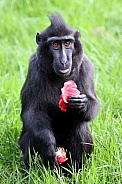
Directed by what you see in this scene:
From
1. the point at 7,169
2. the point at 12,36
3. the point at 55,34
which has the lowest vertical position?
the point at 7,169

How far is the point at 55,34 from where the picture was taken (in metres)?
5.92

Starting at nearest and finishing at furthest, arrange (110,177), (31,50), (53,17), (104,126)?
(110,177)
(53,17)
(104,126)
(31,50)

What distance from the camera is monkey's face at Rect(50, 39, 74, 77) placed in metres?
5.77

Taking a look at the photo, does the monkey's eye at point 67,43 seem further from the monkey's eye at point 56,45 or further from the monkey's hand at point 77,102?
the monkey's hand at point 77,102

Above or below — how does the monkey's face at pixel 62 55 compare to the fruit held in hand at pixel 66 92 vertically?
above

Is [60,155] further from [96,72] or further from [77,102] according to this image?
[96,72]

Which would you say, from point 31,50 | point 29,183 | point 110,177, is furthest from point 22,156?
point 31,50

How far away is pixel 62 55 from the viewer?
5.80 metres

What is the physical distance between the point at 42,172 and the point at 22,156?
64 centimetres

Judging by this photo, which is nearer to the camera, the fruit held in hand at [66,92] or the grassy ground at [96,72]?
the grassy ground at [96,72]

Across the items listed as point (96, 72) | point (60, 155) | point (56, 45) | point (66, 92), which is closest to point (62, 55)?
point (56, 45)

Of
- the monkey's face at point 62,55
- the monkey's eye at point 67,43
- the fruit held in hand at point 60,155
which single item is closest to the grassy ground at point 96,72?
the fruit held in hand at point 60,155

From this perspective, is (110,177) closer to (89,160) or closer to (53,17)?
(89,160)

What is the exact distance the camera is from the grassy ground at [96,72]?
225 inches
